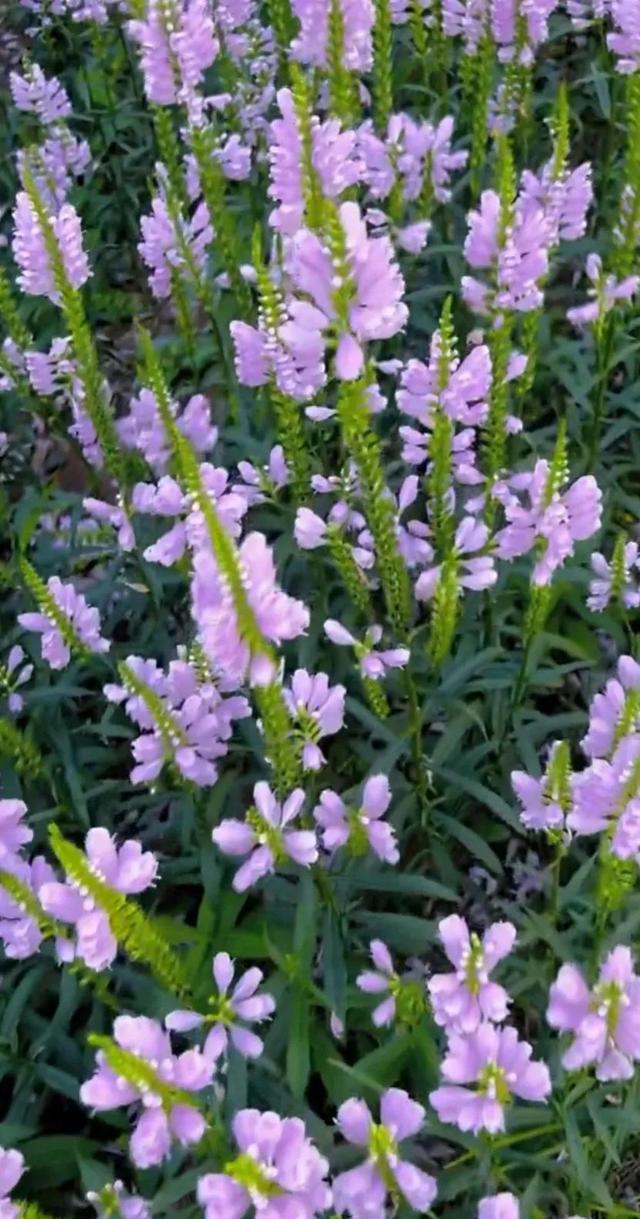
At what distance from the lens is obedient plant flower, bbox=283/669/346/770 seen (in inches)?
102

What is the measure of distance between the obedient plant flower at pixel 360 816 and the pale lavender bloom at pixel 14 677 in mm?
1022

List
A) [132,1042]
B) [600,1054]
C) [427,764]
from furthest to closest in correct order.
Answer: [427,764] → [600,1054] → [132,1042]

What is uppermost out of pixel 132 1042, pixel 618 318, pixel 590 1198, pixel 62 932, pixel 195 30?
pixel 195 30

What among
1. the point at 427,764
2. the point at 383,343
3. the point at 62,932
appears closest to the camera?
the point at 62,932

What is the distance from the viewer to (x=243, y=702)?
115 inches

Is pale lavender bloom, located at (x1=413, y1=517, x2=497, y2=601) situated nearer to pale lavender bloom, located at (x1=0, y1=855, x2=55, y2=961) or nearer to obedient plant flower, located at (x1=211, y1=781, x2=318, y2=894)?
obedient plant flower, located at (x1=211, y1=781, x2=318, y2=894)

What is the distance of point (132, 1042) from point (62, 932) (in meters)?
0.57

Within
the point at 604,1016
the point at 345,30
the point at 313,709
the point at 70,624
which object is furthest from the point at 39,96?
the point at 604,1016

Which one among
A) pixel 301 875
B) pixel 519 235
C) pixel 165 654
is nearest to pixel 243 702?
pixel 301 875

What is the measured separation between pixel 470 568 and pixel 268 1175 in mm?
1519

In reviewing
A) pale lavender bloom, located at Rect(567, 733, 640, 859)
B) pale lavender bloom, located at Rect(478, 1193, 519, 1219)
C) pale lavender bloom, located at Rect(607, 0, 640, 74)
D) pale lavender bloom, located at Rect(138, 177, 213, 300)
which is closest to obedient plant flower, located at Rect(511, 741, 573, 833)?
pale lavender bloom, located at Rect(567, 733, 640, 859)

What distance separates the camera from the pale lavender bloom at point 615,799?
91.7 inches

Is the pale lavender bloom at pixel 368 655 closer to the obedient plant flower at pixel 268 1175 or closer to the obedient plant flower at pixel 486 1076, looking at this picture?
the obedient plant flower at pixel 486 1076

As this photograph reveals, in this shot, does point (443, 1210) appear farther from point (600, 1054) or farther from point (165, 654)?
point (165, 654)
